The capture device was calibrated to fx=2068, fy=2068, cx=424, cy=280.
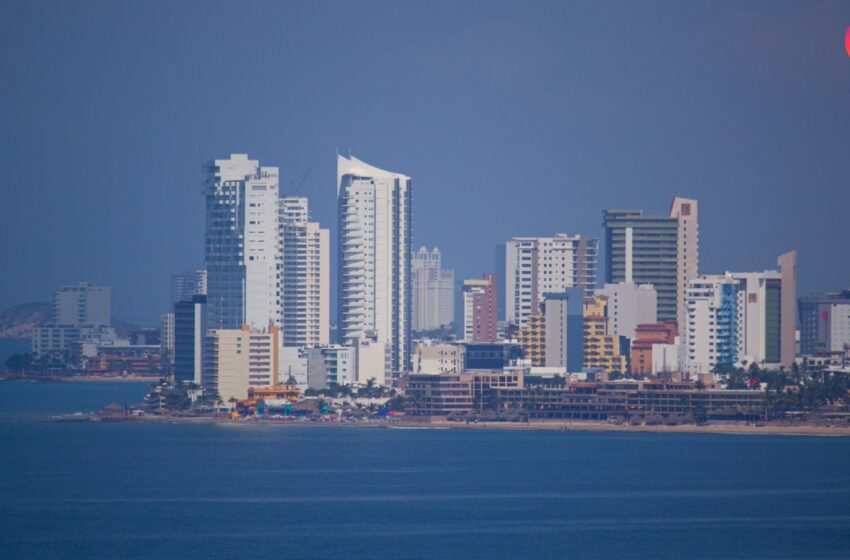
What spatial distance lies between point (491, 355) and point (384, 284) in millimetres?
8088

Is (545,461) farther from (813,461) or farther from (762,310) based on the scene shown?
(762,310)

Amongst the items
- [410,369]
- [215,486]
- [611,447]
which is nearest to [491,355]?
[410,369]

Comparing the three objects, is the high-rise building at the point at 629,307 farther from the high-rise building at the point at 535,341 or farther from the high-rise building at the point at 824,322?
the high-rise building at the point at 824,322

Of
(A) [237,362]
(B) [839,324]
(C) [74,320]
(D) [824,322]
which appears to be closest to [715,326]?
(B) [839,324]

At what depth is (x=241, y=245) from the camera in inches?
4451

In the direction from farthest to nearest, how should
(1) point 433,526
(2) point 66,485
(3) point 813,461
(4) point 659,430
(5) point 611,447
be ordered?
(4) point 659,430 → (5) point 611,447 → (3) point 813,461 → (2) point 66,485 → (1) point 433,526

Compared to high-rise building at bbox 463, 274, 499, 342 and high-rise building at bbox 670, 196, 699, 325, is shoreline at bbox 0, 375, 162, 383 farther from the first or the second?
high-rise building at bbox 670, 196, 699, 325

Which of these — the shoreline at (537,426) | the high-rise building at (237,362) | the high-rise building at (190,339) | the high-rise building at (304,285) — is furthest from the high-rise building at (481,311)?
the shoreline at (537,426)

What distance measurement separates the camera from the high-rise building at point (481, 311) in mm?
142500

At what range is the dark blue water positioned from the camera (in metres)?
52.7

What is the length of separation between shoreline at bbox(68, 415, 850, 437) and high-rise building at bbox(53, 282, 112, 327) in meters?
73.1

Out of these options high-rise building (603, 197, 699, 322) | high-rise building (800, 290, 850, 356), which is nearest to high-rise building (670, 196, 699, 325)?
high-rise building (603, 197, 699, 322)

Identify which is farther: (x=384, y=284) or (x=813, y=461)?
(x=384, y=284)

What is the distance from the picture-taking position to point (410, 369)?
391ft
